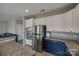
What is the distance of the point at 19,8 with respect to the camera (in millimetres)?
1204

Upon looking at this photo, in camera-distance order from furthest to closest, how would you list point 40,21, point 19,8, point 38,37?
point 38,37
point 40,21
point 19,8

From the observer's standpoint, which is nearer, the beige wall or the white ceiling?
the white ceiling

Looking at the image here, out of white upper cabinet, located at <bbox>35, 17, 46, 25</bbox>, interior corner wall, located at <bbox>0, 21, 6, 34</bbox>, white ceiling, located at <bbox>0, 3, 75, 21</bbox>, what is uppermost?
white ceiling, located at <bbox>0, 3, 75, 21</bbox>

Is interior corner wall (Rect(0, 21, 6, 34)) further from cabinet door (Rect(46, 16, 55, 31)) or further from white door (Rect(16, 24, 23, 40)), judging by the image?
cabinet door (Rect(46, 16, 55, 31))

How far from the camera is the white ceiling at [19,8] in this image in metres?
1.14

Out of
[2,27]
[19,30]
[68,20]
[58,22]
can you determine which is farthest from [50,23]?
[2,27]

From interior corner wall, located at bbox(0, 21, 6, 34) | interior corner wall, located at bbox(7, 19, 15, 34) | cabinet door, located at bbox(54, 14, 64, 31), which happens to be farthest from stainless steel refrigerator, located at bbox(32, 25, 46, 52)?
interior corner wall, located at bbox(0, 21, 6, 34)

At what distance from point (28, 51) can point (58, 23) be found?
559 mm

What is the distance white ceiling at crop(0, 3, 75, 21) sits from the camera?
114 centimetres

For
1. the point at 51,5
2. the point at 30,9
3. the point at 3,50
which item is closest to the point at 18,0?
the point at 30,9

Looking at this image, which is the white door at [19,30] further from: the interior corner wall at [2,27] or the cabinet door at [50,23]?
the cabinet door at [50,23]

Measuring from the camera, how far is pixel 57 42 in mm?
1278

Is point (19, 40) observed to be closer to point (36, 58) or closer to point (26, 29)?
point (26, 29)

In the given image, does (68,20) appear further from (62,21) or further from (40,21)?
(40,21)
